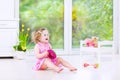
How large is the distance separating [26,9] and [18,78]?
117 inches

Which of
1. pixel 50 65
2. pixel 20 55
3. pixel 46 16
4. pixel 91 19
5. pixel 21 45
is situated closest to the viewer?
pixel 50 65

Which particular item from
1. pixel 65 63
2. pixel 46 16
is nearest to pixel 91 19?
pixel 46 16

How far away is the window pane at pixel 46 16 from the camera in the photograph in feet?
19.1

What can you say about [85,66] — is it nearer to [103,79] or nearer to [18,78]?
[103,79]

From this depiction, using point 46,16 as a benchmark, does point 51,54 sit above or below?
below

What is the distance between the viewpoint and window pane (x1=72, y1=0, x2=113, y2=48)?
19.6 feet

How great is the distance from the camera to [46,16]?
232 inches

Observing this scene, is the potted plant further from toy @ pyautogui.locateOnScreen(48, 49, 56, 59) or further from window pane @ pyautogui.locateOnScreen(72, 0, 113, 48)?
toy @ pyautogui.locateOnScreen(48, 49, 56, 59)

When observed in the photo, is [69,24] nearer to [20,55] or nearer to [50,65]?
[20,55]

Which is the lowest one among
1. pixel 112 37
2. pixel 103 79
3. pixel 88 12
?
pixel 103 79

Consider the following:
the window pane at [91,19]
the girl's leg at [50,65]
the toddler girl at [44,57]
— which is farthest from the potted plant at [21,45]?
the girl's leg at [50,65]

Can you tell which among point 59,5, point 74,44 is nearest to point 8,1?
point 59,5

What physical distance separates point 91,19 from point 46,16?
97 cm

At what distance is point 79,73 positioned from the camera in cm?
342
